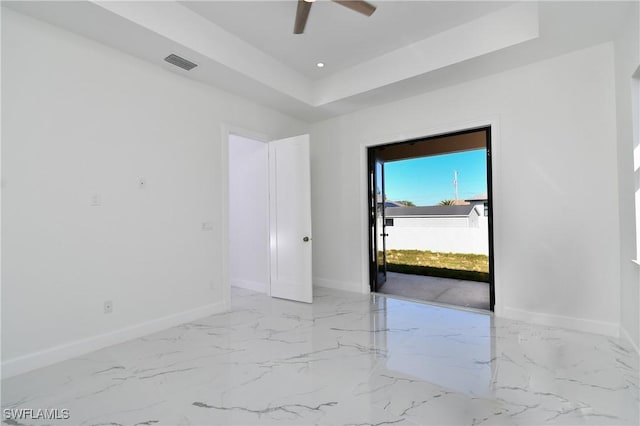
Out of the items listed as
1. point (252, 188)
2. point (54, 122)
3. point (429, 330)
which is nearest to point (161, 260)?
point (54, 122)

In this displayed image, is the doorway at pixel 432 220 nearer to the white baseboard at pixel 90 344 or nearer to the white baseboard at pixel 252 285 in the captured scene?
the white baseboard at pixel 252 285

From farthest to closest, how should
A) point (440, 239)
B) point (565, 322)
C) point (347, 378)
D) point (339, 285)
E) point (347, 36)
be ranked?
point (440, 239)
point (339, 285)
point (347, 36)
point (565, 322)
point (347, 378)

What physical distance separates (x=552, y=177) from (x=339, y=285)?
305 centimetres

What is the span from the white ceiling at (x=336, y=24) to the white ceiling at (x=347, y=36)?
1 cm

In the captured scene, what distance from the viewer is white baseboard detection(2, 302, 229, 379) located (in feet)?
7.34

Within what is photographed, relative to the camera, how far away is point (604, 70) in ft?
9.21

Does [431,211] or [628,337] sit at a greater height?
[431,211]

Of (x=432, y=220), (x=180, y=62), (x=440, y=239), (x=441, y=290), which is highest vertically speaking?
(x=180, y=62)

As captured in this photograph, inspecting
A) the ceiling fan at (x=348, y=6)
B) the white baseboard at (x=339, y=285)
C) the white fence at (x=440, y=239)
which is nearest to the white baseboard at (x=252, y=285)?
the white baseboard at (x=339, y=285)

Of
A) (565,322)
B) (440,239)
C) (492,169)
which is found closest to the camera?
(565,322)

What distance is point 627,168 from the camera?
98.4 inches

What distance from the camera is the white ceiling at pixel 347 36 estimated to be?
8.05 ft

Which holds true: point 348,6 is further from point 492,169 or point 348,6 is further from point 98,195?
point 98,195

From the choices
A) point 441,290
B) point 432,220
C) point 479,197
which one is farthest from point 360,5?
point 432,220
